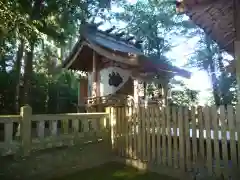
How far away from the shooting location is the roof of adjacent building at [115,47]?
905cm

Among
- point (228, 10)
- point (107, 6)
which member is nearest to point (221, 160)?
point (228, 10)

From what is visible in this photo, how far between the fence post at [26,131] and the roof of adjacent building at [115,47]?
5120mm

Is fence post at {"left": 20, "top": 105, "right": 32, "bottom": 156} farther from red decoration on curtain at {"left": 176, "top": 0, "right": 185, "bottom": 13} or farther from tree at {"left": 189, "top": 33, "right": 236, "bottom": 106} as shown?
tree at {"left": 189, "top": 33, "right": 236, "bottom": 106}

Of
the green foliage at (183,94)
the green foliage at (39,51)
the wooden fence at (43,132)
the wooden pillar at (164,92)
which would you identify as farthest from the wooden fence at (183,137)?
the green foliage at (183,94)

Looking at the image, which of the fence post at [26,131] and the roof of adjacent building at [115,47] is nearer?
the fence post at [26,131]

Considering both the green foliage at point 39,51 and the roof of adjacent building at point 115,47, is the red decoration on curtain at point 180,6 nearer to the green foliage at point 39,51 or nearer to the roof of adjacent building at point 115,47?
the green foliage at point 39,51

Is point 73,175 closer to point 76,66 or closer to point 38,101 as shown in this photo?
point 76,66

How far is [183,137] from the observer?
5.01m

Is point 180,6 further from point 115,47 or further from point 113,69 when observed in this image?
point 113,69

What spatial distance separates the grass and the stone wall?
9.2 inches

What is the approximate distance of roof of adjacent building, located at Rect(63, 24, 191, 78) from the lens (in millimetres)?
9047

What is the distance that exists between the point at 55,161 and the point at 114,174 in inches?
55.8

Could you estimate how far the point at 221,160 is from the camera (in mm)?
4566

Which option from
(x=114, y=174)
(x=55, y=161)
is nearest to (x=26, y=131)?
(x=55, y=161)
